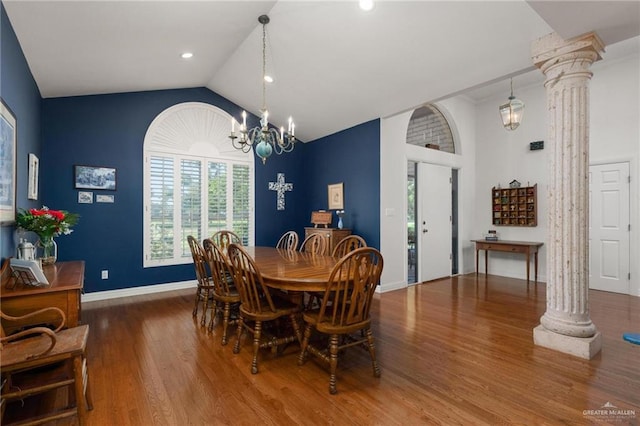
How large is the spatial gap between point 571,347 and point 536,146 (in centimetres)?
394

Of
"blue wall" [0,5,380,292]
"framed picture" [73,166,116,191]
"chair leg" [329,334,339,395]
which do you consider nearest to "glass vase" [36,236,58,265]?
"blue wall" [0,5,380,292]

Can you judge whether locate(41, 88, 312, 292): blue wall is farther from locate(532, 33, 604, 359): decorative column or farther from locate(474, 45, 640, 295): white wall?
locate(474, 45, 640, 295): white wall

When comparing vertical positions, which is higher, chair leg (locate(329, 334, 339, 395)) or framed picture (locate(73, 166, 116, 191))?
framed picture (locate(73, 166, 116, 191))

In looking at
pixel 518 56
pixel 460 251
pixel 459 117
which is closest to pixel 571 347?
pixel 518 56

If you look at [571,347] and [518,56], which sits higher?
[518,56]

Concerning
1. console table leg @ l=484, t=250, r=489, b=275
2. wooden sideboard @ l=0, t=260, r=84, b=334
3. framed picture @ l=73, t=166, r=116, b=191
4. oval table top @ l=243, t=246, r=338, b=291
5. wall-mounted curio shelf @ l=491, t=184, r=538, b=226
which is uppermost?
framed picture @ l=73, t=166, r=116, b=191

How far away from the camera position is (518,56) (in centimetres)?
310

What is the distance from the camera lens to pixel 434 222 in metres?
5.61

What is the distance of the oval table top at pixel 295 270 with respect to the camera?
228cm

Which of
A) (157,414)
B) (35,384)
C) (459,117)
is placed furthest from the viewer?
(459,117)

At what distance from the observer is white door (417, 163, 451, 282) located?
5.41 metres

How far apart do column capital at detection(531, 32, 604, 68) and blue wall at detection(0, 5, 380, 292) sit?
2.27m

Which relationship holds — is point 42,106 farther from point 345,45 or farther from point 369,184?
point 369,184

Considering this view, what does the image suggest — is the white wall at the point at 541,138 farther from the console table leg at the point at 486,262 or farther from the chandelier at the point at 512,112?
the chandelier at the point at 512,112
